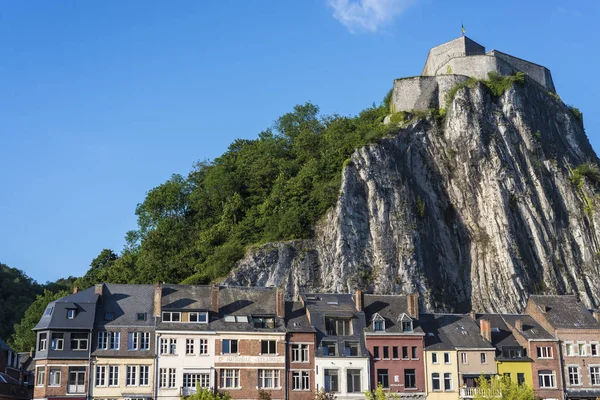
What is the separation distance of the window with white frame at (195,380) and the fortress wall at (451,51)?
5311 cm

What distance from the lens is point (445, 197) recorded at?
75.9 meters

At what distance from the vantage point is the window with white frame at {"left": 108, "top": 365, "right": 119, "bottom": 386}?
150 ft

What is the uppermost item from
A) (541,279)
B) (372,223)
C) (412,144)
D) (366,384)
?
(412,144)

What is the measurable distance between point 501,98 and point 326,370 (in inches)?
1713

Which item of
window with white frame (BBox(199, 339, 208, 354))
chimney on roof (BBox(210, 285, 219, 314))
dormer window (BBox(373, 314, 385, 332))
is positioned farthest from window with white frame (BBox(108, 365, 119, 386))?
dormer window (BBox(373, 314, 385, 332))

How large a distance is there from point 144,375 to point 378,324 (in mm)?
15205

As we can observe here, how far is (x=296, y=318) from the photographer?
4972 centimetres

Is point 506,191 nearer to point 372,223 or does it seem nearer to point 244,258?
point 372,223

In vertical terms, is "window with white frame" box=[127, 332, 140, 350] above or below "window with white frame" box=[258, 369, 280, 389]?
above

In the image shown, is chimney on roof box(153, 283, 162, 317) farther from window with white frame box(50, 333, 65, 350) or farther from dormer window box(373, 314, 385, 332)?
dormer window box(373, 314, 385, 332)

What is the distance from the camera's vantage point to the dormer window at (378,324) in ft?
163

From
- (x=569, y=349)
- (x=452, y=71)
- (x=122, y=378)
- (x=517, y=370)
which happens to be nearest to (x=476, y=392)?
(x=517, y=370)

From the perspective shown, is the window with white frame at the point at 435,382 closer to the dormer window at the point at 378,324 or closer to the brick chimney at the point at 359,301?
the dormer window at the point at 378,324

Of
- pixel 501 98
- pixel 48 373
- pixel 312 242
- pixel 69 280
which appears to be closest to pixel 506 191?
pixel 501 98
